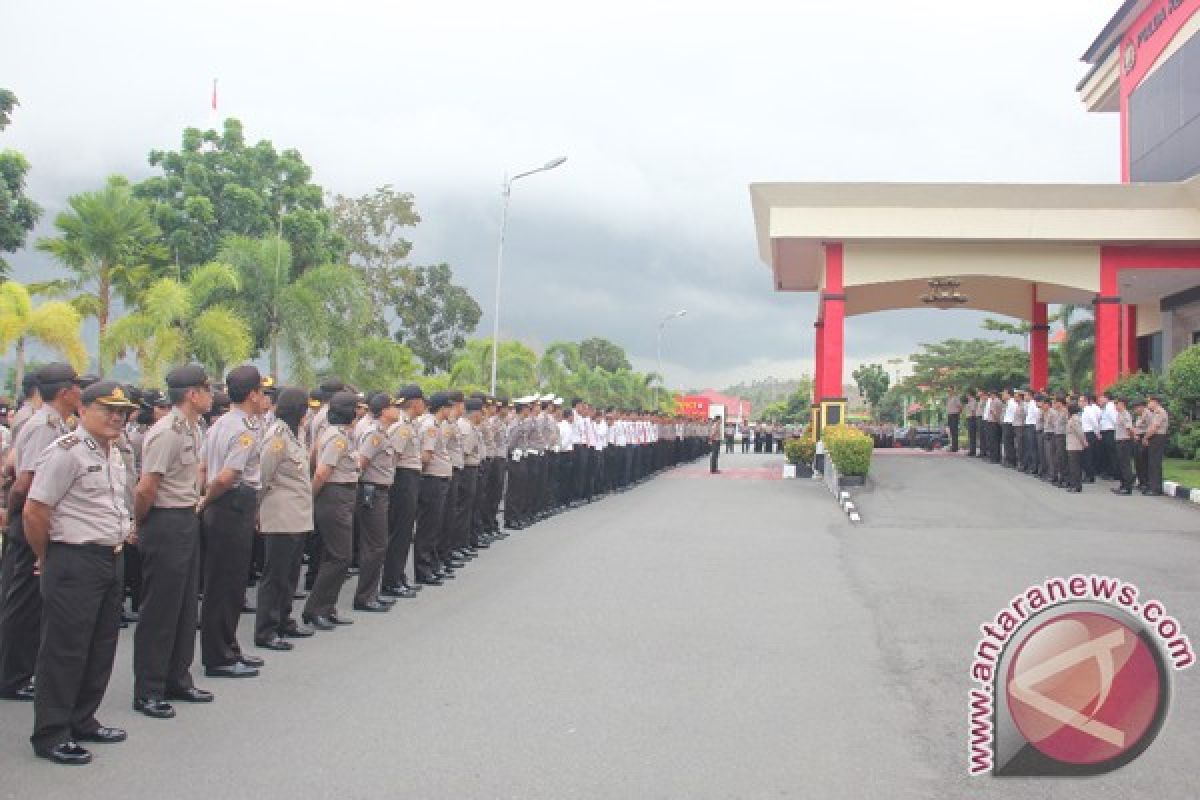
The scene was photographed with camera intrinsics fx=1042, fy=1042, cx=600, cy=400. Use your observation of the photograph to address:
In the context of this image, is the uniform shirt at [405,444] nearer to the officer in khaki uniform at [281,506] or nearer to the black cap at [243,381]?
the officer in khaki uniform at [281,506]

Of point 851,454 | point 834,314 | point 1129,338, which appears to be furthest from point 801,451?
point 1129,338

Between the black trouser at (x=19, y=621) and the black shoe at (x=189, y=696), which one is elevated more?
the black trouser at (x=19, y=621)

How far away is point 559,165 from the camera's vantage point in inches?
970

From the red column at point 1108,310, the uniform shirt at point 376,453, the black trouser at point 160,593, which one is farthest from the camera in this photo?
the red column at point 1108,310

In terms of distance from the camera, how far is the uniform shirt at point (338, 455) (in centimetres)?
784

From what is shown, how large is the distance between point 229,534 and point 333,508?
1446mm

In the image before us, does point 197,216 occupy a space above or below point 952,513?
above

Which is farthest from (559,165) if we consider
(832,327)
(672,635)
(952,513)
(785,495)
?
(672,635)

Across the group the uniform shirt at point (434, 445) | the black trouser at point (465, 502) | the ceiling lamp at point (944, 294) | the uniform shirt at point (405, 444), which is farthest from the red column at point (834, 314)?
the uniform shirt at point (405, 444)

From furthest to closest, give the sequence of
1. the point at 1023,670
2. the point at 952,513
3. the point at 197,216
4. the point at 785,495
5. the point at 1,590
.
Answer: the point at 197,216
the point at 785,495
the point at 952,513
the point at 1,590
the point at 1023,670

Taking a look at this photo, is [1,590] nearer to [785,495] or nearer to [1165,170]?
[785,495]

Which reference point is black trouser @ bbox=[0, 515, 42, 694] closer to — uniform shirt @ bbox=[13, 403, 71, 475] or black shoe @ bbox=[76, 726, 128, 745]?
uniform shirt @ bbox=[13, 403, 71, 475]

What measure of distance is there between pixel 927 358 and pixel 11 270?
4406 centimetres

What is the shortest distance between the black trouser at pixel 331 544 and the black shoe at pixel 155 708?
219 centimetres
